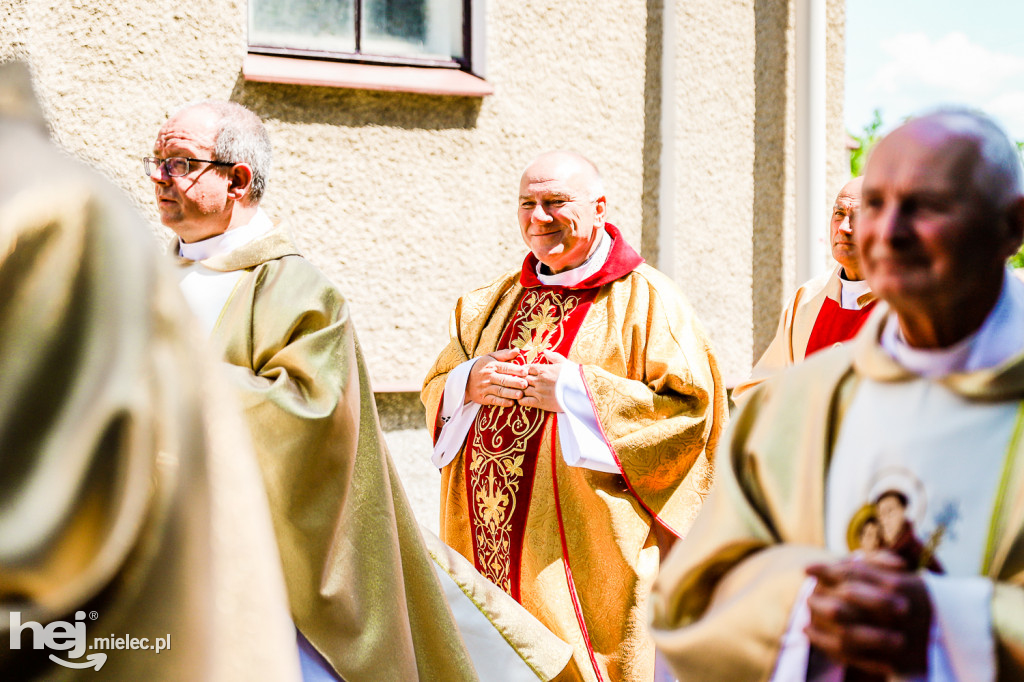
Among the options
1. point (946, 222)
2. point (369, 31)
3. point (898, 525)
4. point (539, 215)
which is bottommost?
point (898, 525)

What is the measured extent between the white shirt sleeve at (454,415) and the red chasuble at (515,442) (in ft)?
0.12

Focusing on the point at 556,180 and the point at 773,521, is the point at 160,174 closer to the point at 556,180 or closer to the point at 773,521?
the point at 556,180

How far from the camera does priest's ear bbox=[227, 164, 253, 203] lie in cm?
318

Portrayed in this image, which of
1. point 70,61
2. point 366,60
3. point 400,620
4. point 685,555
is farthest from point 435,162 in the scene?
point 685,555

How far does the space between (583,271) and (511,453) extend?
723 mm

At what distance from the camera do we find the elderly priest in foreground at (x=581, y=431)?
3656 millimetres

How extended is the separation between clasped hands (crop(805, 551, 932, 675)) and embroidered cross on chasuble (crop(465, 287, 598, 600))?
260 cm

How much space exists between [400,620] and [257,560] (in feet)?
6.60

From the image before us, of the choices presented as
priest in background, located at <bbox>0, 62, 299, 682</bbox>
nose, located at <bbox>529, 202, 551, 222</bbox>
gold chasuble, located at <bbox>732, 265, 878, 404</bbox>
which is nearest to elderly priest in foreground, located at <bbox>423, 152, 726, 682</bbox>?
nose, located at <bbox>529, 202, 551, 222</bbox>

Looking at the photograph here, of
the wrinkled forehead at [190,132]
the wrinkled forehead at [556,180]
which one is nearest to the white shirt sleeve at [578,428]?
the wrinkled forehead at [556,180]

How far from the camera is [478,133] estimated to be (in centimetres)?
601

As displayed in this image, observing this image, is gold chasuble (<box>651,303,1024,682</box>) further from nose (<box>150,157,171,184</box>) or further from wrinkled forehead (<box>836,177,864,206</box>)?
wrinkled forehead (<box>836,177,864,206</box>)

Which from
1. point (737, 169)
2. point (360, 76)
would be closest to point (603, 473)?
point (360, 76)

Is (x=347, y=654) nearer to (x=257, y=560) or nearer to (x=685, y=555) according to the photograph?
(x=685, y=555)
